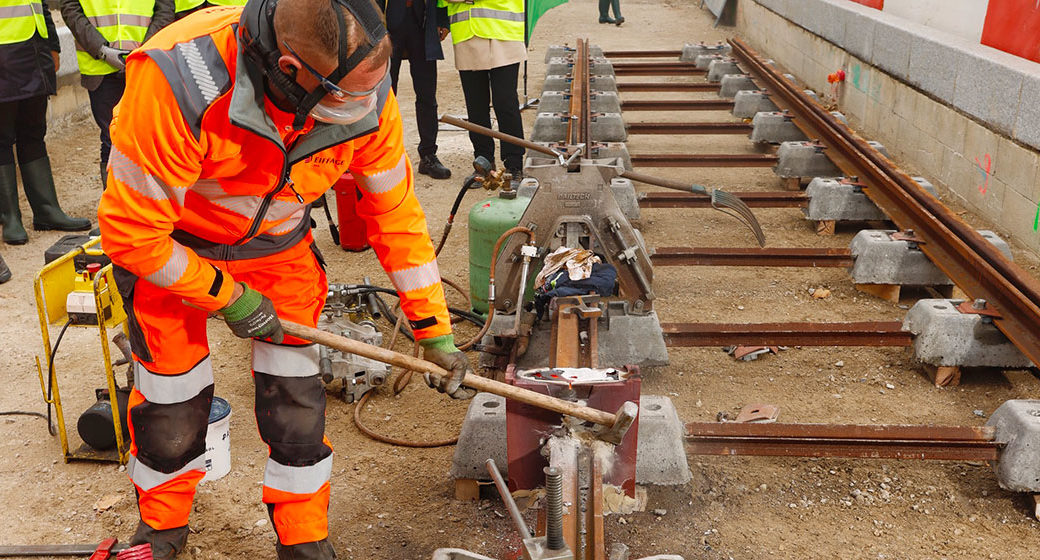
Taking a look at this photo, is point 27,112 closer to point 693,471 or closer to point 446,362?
point 446,362

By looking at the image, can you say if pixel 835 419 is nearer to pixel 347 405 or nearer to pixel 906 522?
pixel 906 522

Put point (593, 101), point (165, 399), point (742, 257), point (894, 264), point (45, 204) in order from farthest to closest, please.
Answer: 1. point (593, 101)
2. point (45, 204)
3. point (742, 257)
4. point (894, 264)
5. point (165, 399)

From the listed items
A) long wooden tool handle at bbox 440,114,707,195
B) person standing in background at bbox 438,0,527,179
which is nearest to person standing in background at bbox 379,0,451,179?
person standing in background at bbox 438,0,527,179

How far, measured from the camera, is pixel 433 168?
310 inches

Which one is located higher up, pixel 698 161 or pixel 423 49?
pixel 423 49

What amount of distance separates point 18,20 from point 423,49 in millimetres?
2894

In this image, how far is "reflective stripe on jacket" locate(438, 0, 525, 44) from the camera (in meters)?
7.10

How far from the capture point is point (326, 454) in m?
3.11

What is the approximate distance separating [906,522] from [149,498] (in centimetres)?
262

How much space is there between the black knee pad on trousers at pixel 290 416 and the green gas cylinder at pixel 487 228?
6.01 feet

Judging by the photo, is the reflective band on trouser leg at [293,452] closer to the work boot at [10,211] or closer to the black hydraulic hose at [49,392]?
the black hydraulic hose at [49,392]

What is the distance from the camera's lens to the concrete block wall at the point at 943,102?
230 inches

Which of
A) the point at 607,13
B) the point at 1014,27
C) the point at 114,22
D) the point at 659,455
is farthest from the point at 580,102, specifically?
the point at 607,13

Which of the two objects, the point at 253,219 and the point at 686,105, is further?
the point at 686,105
